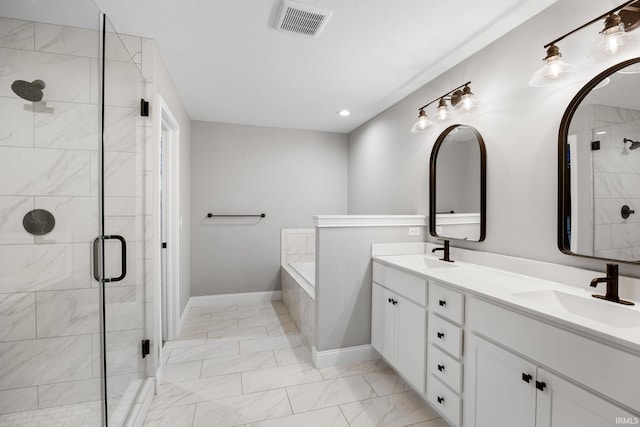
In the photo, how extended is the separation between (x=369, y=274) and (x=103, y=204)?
6.12 feet

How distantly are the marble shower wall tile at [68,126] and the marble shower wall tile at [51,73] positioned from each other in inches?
1.6

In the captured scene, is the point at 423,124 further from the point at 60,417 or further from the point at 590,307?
the point at 60,417

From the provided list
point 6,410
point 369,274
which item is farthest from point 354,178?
point 6,410

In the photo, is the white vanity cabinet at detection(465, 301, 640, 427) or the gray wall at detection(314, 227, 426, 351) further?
the gray wall at detection(314, 227, 426, 351)

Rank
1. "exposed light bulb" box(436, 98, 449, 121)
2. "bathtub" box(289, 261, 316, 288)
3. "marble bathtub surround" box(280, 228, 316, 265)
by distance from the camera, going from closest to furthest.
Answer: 1. "exposed light bulb" box(436, 98, 449, 121)
2. "bathtub" box(289, 261, 316, 288)
3. "marble bathtub surround" box(280, 228, 316, 265)

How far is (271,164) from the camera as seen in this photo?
13.6ft

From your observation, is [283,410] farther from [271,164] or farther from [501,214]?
[271,164]

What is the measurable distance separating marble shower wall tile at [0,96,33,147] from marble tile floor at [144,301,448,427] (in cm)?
164

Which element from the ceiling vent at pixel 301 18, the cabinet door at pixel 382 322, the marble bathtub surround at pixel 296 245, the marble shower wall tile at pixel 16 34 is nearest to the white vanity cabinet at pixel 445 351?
the cabinet door at pixel 382 322

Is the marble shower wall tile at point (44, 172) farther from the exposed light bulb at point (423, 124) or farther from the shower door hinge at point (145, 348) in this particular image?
the exposed light bulb at point (423, 124)

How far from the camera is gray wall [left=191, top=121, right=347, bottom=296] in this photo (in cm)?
390

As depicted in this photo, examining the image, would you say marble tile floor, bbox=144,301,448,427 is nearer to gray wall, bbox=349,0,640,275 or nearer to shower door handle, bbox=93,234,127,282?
shower door handle, bbox=93,234,127,282

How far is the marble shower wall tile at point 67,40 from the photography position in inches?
48.6

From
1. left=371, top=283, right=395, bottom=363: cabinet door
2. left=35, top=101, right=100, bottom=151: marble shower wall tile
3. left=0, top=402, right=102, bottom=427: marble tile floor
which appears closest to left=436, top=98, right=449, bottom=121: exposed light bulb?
left=371, top=283, right=395, bottom=363: cabinet door
